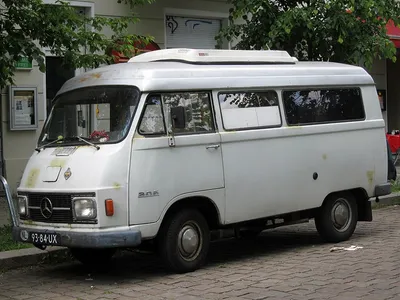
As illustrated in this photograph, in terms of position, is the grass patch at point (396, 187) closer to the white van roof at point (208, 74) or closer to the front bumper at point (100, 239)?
the white van roof at point (208, 74)

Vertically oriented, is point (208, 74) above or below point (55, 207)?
above

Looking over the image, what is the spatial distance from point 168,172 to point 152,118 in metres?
0.62

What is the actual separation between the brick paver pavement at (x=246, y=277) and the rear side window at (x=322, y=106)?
173 cm

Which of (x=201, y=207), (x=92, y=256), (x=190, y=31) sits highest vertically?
(x=190, y=31)

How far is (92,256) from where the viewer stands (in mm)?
8398

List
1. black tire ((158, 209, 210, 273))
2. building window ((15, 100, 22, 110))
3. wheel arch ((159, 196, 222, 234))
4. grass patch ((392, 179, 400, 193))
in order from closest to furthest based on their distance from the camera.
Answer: black tire ((158, 209, 210, 273)) → wheel arch ((159, 196, 222, 234)) → building window ((15, 100, 22, 110)) → grass patch ((392, 179, 400, 193))

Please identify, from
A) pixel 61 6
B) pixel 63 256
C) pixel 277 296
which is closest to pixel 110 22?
pixel 61 6

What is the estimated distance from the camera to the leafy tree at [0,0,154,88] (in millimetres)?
9016

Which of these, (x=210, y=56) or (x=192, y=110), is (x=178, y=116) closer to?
(x=192, y=110)

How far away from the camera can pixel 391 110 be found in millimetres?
23984

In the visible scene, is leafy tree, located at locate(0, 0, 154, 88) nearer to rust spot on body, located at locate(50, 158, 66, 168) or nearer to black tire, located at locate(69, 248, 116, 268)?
rust spot on body, located at locate(50, 158, 66, 168)

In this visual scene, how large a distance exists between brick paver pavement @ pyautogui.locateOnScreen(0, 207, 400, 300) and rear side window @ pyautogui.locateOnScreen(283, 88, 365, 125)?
1.73m

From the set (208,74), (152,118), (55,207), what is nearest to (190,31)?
(208,74)

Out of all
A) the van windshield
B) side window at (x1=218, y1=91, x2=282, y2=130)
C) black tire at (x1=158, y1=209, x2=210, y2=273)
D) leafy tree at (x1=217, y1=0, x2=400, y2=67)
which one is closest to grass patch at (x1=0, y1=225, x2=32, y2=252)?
the van windshield
